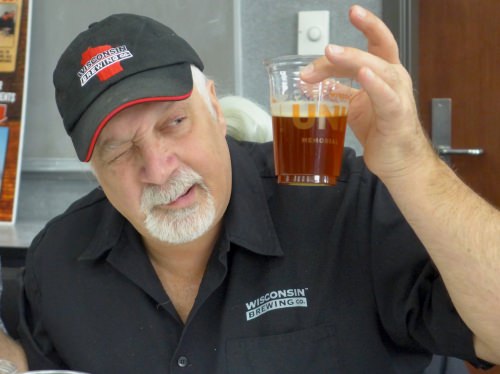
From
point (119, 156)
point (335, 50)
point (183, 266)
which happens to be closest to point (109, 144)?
point (119, 156)

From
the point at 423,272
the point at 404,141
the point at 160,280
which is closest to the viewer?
the point at 404,141

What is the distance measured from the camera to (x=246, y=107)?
1574mm

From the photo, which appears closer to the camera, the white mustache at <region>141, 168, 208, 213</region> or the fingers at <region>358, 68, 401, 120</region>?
the fingers at <region>358, 68, 401, 120</region>

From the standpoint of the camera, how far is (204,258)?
4.28 feet

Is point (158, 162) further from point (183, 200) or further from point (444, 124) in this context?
point (444, 124)

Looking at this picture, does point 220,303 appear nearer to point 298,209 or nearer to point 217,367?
point 217,367

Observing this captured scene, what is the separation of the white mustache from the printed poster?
1503 millimetres

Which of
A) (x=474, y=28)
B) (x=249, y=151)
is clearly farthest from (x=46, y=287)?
(x=474, y=28)

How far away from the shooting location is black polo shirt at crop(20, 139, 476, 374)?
1166mm

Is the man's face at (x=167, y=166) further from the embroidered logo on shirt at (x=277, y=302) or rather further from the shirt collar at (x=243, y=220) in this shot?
the embroidered logo on shirt at (x=277, y=302)

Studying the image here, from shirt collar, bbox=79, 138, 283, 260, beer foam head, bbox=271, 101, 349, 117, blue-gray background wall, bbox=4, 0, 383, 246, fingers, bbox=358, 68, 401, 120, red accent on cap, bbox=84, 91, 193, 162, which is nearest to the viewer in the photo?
fingers, bbox=358, 68, 401, 120

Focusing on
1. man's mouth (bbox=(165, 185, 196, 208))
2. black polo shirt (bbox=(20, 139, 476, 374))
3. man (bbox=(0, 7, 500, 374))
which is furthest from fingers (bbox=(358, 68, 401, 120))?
man's mouth (bbox=(165, 185, 196, 208))

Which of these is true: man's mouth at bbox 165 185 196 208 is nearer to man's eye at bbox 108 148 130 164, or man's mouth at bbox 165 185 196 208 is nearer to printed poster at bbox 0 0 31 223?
man's eye at bbox 108 148 130 164

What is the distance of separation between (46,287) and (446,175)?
780 mm
